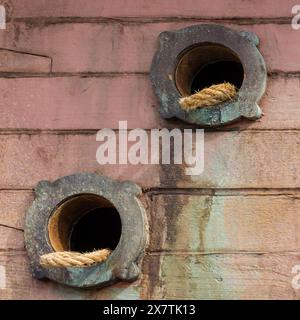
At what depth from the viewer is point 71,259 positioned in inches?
125

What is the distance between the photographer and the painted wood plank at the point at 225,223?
3213mm

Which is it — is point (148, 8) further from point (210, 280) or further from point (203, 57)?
point (210, 280)

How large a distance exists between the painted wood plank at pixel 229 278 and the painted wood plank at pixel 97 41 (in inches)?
32.8

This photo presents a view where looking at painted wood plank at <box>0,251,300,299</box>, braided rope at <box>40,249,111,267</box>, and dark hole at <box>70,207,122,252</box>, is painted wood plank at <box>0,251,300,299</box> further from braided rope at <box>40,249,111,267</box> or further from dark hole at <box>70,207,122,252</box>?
dark hole at <box>70,207,122,252</box>

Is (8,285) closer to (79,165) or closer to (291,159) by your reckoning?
(79,165)

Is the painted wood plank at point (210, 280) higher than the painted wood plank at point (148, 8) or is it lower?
lower

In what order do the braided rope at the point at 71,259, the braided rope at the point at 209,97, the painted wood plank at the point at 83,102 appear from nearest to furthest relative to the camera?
the braided rope at the point at 71,259 < the braided rope at the point at 209,97 < the painted wood plank at the point at 83,102

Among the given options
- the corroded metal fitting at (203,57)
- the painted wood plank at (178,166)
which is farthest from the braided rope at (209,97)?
the painted wood plank at (178,166)

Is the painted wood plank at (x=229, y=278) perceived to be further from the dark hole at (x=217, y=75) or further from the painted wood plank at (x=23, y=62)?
the painted wood plank at (x=23, y=62)

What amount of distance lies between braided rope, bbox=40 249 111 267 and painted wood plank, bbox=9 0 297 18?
3.30ft

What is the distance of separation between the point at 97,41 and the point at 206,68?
474mm

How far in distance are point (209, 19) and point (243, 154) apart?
58 cm
